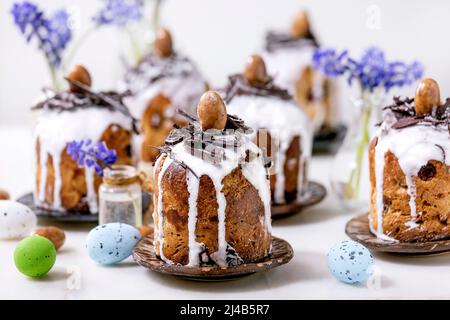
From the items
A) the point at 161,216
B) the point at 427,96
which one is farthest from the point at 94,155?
the point at 427,96

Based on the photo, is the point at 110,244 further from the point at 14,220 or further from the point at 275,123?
the point at 275,123

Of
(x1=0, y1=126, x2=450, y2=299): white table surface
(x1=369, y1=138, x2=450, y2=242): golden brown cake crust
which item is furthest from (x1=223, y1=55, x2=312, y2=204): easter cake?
(x1=369, y1=138, x2=450, y2=242): golden brown cake crust

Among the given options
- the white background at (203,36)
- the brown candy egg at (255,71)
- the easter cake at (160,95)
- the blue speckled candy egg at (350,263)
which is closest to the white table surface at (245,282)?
the blue speckled candy egg at (350,263)

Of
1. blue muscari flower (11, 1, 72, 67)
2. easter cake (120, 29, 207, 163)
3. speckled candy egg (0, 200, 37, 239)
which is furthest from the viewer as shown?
easter cake (120, 29, 207, 163)

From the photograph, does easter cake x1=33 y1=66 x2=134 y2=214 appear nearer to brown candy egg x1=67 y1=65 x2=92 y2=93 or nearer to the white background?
brown candy egg x1=67 y1=65 x2=92 y2=93

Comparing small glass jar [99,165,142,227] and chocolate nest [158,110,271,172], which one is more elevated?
chocolate nest [158,110,271,172]

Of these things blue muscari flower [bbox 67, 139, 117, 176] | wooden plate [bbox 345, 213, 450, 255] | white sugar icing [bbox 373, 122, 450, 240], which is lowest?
wooden plate [bbox 345, 213, 450, 255]
